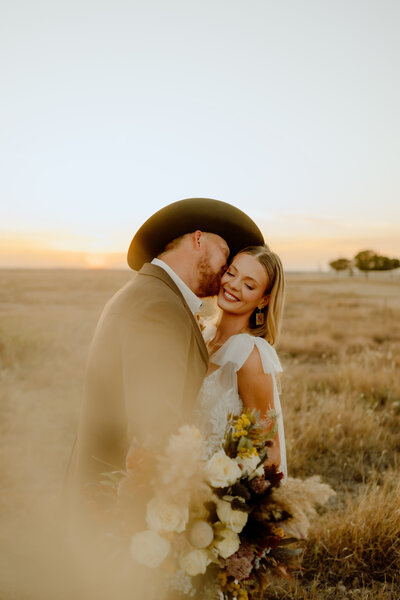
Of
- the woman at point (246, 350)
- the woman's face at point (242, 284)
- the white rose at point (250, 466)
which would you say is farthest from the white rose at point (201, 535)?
the woman's face at point (242, 284)

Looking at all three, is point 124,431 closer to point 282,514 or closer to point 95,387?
point 95,387

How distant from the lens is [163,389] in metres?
1.71

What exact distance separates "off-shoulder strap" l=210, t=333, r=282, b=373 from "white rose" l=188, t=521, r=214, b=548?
1.42 m

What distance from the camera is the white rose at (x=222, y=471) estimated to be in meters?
1.68

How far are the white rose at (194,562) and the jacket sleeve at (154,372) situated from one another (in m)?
0.44

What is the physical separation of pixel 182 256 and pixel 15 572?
2.85m

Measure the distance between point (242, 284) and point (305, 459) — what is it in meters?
2.89

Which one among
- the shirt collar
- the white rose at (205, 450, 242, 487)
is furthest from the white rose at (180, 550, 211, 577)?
the shirt collar

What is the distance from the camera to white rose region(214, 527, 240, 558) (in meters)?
1.69

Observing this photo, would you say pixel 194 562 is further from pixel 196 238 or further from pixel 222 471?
pixel 196 238

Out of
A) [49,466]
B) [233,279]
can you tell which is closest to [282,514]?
[233,279]

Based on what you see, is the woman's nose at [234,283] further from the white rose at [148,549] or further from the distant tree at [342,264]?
the distant tree at [342,264]

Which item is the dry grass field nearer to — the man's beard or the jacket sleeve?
the jacket sleeve

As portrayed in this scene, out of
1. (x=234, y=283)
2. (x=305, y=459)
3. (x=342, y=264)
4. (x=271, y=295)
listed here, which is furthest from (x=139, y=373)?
(x=342, y=264)
